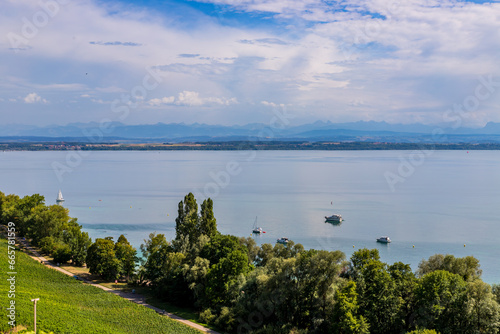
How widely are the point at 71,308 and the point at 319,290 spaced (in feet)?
60.8

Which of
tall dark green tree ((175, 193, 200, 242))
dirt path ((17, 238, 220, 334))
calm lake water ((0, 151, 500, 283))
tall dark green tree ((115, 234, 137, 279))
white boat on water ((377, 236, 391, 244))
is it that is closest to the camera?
dirt path ((17, 238, 220, 334))

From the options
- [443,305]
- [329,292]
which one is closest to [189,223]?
[329,292]

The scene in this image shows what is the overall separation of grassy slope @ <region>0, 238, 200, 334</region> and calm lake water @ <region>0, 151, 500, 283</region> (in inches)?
821

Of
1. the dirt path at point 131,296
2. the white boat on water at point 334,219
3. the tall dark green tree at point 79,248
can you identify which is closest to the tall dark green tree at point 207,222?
the dirt path at point 131,296

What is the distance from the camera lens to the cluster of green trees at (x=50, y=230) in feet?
168

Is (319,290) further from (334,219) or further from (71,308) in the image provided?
(334,219)

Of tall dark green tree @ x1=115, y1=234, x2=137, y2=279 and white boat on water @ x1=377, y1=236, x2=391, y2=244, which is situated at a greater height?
tall dark green tree @ x1=115, y1=234, x2=137, y2=279

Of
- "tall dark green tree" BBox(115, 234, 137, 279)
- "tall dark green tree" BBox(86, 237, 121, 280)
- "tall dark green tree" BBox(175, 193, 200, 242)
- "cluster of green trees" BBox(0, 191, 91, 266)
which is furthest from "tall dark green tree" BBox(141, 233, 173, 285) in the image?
"cluster of green trees" BBox(0, 191, 91, 266)

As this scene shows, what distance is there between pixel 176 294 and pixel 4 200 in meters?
48.1

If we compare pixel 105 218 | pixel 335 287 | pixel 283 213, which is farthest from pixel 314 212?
pixel 335 287

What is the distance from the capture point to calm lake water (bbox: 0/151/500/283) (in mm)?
64938

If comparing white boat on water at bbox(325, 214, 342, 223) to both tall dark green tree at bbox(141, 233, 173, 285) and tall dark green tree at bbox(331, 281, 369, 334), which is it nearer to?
tall dark green tree at bbox(141, 233, 173, 285)

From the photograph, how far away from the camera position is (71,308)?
3142cm

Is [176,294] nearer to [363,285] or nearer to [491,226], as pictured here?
[363,285]
